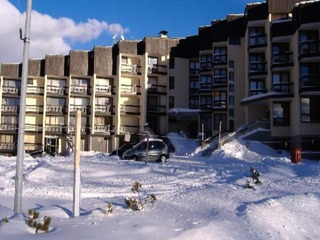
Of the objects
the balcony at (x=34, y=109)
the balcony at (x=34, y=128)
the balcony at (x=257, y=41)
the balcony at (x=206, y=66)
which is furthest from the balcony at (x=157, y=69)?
the balcony at (x=34, y=128)

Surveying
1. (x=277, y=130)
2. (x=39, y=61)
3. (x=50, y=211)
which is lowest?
(x=50, y=211)

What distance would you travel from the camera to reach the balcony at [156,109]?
181 ft

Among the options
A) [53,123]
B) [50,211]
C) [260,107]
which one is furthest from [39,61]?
[50,211]

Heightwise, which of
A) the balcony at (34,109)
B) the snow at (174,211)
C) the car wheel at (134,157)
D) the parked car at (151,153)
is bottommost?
the snow at (174,211)

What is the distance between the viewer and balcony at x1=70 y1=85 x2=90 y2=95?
5519 centimetres

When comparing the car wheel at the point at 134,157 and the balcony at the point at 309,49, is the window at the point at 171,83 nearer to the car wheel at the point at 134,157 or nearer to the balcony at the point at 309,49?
the balcony at the point at 309,49

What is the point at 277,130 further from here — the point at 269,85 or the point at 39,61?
the point at 39,61

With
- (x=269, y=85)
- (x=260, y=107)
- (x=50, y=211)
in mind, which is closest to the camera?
(x=50, y=211)

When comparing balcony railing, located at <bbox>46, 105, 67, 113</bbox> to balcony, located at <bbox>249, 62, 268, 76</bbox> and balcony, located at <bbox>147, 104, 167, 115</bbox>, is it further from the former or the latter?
balcony, located at <bbox>249, 62, 268, 76</bbox>

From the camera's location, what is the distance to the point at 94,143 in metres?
53.5

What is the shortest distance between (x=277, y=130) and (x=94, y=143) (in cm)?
2387

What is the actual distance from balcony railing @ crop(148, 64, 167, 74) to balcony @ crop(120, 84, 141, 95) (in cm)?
270

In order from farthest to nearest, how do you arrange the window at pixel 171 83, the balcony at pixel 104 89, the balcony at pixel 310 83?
the window at pixel 171 83, the balcony at pixel 104 89, the balcony at pixel 310 83

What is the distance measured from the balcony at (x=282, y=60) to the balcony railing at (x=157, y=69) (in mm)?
19189
